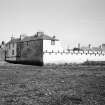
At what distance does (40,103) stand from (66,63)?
123ft

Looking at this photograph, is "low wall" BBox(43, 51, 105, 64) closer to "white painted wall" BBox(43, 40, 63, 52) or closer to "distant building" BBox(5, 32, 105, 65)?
"distant building" BBox(5, 32, 105, 65)

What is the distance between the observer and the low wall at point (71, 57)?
144ft

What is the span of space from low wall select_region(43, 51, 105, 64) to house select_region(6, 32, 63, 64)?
1.31 metres

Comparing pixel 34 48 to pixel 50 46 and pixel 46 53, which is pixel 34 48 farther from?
pixel 46 53

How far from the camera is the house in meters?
44.4

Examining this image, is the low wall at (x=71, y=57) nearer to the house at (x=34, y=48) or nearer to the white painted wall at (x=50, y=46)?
the white painted wall at (x=50, y=46)

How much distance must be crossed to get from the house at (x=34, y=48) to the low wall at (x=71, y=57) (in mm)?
1311

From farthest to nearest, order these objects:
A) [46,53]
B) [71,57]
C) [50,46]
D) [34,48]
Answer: [71,57], [34,48], [50,46], [46,53]

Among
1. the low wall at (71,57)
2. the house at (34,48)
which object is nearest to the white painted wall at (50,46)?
the house at (34,48)

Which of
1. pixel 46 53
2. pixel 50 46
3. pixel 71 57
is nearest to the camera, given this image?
pixel 46 53

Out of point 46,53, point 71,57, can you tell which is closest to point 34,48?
point 46,53

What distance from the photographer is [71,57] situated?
1848 inches

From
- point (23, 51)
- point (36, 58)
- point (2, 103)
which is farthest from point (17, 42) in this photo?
point (2, 103)

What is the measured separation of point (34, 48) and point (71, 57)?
35.4 feet
